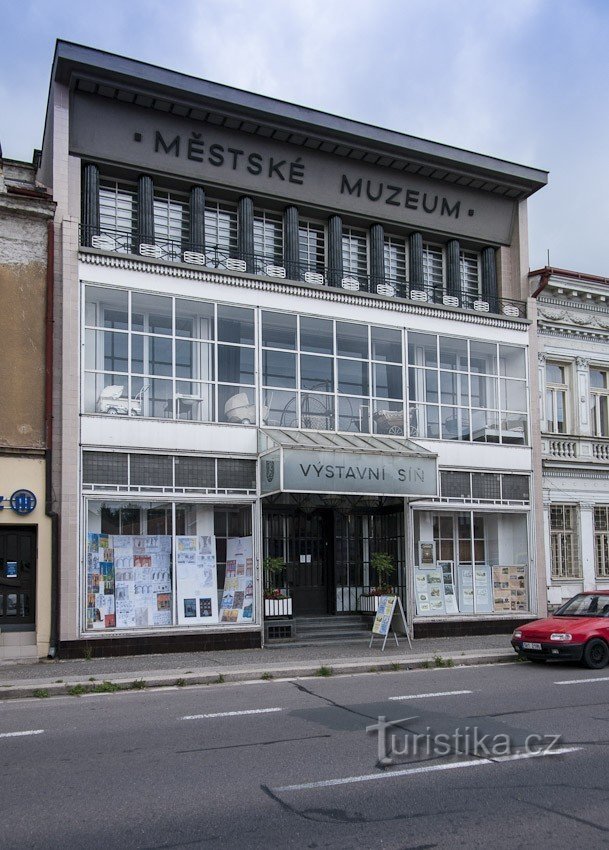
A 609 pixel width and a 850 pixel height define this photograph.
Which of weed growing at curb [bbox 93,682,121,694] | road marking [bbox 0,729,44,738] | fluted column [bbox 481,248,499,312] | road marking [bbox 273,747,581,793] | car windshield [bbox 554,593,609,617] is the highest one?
fluted column [bbox 481,248,499,312]

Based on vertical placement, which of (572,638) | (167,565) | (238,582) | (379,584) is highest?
(167,565)

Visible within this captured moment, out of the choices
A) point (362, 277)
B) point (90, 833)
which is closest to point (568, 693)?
point (90, 833)

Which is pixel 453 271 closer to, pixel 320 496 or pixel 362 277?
pixel 362 277

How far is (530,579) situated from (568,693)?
382 inches

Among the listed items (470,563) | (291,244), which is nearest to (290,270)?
(291,244)

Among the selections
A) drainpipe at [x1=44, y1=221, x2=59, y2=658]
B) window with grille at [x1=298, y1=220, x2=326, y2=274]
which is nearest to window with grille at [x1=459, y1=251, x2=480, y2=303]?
window with grille at [x1=298, y1=220, x2=326, y2=274]

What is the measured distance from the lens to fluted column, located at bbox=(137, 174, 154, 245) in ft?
Result: 62.4

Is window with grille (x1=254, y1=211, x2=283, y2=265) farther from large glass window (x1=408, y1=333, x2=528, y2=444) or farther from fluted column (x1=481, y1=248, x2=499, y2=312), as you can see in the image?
fluted column (x1=481, y1=248, x2=499, y2=312)

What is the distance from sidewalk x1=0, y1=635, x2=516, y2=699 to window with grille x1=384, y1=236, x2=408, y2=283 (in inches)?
362

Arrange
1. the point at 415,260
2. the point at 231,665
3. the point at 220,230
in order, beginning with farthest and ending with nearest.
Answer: the point at 415,260
the point at 220,230
the point at 231,665

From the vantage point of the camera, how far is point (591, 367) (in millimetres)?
24594

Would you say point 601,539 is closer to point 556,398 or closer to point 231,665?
point 556,398

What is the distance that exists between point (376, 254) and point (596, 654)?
1106 cm

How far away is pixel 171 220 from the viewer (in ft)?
65.2
